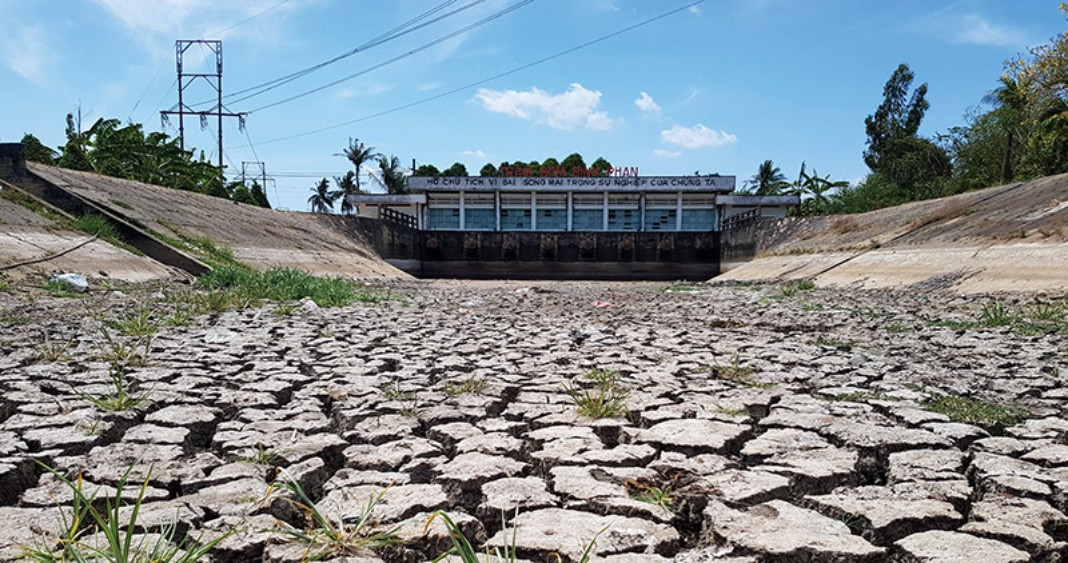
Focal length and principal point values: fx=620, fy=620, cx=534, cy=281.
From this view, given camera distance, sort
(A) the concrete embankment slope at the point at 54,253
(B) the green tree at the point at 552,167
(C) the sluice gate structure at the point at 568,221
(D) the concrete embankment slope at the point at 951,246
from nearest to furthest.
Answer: (A) the concrete embankment slope at the point at 54,253 < (D) the concrete embankment slope at the point at 951,246 < (C) the sluice gate structure at the point at 568,221 < (B) the green tree at the point at 552,167

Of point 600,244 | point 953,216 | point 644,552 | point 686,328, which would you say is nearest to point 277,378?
point 644,552

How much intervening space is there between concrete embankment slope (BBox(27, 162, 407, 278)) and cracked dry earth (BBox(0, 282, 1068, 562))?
10.0m

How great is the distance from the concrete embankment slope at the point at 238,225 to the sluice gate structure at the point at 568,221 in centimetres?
694

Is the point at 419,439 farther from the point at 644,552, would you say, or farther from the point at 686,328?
the point at 686,328

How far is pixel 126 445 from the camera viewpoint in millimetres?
2082

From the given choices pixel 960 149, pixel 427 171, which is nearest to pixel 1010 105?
pixel 960 149

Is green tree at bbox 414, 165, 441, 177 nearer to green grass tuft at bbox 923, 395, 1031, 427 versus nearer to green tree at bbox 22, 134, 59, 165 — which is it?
green tree at bbox 22, 134, 59, 165

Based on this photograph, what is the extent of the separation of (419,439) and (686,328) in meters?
3.90

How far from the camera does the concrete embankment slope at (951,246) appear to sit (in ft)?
28.8

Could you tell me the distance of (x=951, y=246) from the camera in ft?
37.3

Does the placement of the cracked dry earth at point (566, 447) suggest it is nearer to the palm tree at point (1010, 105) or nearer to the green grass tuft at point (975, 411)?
the green grass tuft at point (975, 411)

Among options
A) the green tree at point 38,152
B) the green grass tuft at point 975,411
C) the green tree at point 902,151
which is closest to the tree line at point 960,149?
the green tree at point 902,151

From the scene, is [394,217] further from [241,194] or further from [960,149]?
[960,149]

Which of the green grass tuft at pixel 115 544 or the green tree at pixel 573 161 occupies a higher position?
the green tree at pixel 573 161
